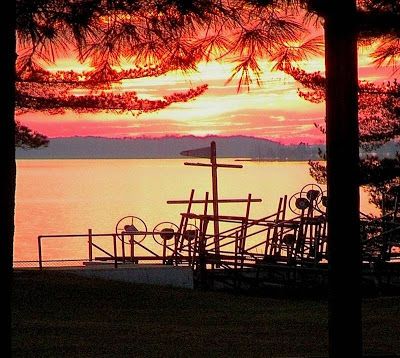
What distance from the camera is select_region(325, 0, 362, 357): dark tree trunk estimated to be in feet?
26.1

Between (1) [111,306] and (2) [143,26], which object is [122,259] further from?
(2) [143,26]

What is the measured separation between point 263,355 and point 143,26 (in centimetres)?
320

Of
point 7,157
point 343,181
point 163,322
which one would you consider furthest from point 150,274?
point 7,157

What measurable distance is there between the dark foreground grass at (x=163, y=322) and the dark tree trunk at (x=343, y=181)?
7.94 ft

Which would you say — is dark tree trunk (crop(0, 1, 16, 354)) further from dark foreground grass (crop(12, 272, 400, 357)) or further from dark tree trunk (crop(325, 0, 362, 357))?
dark foreground grass (crop(12, 272, 400, 357))

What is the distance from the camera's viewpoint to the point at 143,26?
9.30 metres

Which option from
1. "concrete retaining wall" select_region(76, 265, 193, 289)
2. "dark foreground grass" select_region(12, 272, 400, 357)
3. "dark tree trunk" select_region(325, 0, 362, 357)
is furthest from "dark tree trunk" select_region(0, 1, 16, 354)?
"concrete retaining wall" select_region(76, 265, 193, 289)

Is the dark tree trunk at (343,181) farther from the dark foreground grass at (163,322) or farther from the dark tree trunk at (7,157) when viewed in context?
the dark foreground grass at (163,322)

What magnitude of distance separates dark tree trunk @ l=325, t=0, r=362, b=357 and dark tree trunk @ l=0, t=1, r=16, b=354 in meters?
2.14

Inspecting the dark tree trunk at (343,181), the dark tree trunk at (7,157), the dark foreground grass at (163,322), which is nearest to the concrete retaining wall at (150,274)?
the dark foreground grass at (163,322)

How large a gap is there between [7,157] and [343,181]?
2250 millimetres

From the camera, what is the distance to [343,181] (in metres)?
7.96

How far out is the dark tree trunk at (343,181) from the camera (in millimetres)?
7965

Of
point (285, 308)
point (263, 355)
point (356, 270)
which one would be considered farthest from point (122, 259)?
point (356, 270)
